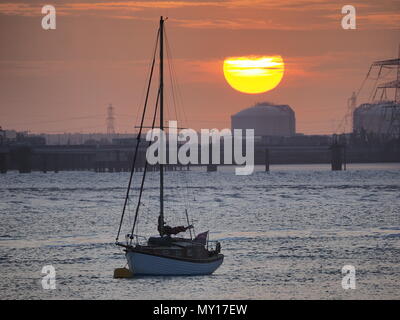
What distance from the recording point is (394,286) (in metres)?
47.1

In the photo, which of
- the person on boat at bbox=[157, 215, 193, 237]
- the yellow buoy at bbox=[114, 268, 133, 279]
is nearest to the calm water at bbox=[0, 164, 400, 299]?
the yellow buoy at bbox=[114, 268, 133, 279]

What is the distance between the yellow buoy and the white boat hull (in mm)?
232

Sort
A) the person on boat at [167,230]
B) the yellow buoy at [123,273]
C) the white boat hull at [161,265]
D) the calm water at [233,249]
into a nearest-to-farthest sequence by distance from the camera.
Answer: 1. the calm water at [233,249]
2. the white boat hull at [161,265]
3. the person on boat at [167,230]
4. the yellow buoy at [123,273]

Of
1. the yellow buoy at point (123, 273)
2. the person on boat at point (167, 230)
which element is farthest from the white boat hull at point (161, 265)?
the person on boat at point (167, 230)

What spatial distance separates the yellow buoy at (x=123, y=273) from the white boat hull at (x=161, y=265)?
23 centimetres

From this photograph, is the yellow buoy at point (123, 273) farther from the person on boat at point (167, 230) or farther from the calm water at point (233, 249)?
the person on boat at point (167, 230)

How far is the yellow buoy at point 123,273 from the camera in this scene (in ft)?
163

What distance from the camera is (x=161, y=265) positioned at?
48.9 metres

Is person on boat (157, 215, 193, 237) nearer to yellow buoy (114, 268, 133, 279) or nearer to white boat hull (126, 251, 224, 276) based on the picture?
white boat hull (126, 251, 224, 276)

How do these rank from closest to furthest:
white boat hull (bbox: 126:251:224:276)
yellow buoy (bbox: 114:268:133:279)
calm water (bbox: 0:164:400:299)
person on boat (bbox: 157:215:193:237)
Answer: calm water (bbox: 0:164:400:299), white boat hull (bbox: 126:251:224:276), person on boat (bbox: 157:215:193:237), yellow buoy (bbox: 114:268:133:279)

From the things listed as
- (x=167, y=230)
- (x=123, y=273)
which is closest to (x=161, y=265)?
(x=167, y=230)

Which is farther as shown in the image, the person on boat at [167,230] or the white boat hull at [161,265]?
the person on boat at [167,230]

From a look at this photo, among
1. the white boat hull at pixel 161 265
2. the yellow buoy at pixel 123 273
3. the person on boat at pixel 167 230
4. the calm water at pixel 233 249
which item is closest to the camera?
the calm water at pixel 233 249

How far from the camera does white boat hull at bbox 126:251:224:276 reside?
48656mm
